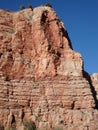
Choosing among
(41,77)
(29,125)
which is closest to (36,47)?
(41,77)

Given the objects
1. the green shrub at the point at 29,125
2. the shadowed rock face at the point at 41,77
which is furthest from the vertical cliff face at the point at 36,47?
the green shrub at the point at 29,125

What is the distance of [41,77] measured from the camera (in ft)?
284

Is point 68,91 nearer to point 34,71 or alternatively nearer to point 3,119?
point 34,71

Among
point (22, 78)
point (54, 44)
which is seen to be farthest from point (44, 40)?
point (22, 78)

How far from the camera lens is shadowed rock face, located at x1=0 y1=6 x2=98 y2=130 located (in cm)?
8150

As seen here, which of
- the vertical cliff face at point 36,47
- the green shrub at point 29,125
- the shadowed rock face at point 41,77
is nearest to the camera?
the green shrub at point 29,125

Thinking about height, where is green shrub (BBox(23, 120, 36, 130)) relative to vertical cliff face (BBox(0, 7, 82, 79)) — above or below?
below

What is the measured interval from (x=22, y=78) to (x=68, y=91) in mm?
9557

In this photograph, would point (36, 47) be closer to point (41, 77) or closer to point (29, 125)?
point (41, 77)

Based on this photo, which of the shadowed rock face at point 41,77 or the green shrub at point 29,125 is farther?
the shadowed rock face at point 41,77

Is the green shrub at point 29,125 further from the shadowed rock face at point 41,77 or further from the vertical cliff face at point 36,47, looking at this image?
the vertical cliff face at point 36,47

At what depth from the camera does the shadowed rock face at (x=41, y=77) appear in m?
81.5

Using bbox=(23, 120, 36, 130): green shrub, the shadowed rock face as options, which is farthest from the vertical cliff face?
bbox=(23, 120, 36, 130): green shrub

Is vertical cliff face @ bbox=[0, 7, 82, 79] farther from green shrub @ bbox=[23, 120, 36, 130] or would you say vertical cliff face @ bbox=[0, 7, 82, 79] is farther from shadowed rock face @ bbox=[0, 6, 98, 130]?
green shrub @ bbox=[23, 120, 36, 130]
